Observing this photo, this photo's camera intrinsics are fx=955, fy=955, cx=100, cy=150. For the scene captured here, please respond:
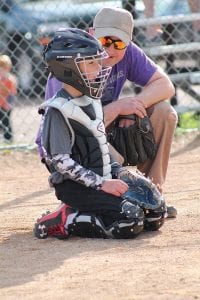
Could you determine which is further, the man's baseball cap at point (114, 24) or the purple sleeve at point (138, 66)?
the purple sleeve at point (138, 66)

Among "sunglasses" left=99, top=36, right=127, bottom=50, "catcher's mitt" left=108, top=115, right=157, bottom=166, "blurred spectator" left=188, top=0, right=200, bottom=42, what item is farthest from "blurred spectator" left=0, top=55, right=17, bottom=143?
"sunglasses" left=99, top=36, right=127, bottom=50

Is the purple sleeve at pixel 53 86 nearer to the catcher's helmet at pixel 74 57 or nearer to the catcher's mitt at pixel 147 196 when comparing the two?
the catcher's helmet at pixel 74 57

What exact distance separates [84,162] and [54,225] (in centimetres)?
37

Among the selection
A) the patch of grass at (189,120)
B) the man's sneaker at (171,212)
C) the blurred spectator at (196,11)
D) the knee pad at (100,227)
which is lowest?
the patch of grass at (189,120)

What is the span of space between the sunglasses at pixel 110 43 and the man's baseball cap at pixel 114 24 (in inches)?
0.7

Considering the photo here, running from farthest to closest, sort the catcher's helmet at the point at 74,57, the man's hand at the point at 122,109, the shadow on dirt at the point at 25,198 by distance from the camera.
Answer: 1. the shadow on dirt at the point at 25,198
2. the man's hand at the point at 122,109
3. the catcher's helmet at the point at 74,57

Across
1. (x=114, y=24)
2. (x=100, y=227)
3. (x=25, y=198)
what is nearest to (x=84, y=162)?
(x=100, y=227)

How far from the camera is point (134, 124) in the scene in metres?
5.51

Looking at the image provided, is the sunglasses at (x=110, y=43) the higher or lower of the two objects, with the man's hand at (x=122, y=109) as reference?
higher

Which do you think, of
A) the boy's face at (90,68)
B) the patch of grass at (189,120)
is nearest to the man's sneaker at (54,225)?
the boy's face at (90,68)

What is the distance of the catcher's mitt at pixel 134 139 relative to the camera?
5.50 m

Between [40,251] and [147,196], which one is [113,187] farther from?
[40,251]

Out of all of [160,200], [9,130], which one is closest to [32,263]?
[160,200]

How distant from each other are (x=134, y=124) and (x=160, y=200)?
574 millimetres
